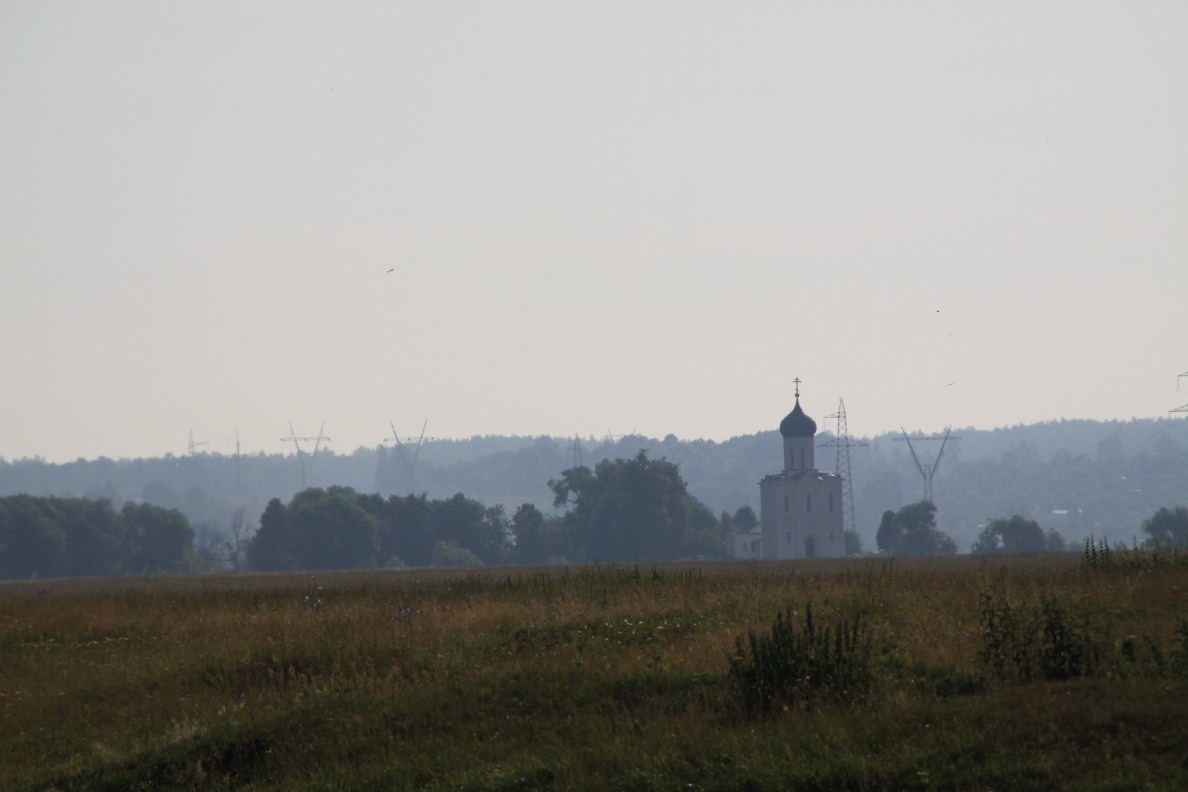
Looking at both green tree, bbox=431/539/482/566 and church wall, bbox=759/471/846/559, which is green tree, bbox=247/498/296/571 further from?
church wall, bbox=759/471/846/559

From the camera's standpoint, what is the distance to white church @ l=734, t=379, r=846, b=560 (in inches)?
5261

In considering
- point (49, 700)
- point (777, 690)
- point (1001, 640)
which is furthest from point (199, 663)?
point (1001, 640)

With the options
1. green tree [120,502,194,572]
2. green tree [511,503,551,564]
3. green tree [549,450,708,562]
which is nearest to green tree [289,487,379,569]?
green tree [511,503,551,564]

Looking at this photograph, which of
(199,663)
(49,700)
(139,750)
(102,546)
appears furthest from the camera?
(102,546)

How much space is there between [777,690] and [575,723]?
92.5 inches

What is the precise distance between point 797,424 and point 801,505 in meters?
8.05

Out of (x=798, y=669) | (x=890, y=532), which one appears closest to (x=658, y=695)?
(x=798, y=669)

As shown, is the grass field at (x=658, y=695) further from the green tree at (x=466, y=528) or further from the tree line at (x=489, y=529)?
the green tree at (x=466, y=528)

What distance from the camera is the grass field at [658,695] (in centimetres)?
1402

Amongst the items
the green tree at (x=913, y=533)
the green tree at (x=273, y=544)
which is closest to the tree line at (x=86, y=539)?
the green tree at (x=273, y=544)

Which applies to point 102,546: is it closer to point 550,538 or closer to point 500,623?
point 550,538

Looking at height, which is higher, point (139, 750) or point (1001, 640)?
point (1001, 640)

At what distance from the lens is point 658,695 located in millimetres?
17875

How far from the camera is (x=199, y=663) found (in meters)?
23.4
